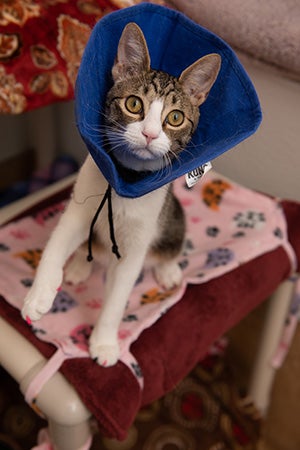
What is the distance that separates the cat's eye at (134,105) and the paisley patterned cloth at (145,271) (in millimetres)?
371

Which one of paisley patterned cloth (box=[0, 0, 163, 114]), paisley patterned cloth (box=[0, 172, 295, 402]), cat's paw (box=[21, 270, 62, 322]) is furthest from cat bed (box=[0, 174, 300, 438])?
paisley patterned cloth (box=[0, 0, 163, 114])

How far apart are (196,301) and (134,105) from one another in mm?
416

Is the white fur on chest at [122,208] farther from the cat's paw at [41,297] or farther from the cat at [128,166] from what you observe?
the cat's paw at [41,297]

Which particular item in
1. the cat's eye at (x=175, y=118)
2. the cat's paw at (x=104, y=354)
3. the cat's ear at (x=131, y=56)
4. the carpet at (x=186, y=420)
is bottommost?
the carpet at (x=186, y=420)

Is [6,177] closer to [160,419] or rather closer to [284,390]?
[160,419]

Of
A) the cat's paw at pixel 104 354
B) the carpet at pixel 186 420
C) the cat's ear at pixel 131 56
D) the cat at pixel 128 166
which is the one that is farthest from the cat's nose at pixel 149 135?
the carpet at pixel 186 420

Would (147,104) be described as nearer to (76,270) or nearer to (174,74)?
(174,74)

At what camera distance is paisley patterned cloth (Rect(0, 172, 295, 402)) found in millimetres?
785

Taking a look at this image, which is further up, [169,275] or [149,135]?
[149,135]

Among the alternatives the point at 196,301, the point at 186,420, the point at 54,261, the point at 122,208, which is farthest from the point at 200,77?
the point at 186,420

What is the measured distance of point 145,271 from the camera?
959 mm

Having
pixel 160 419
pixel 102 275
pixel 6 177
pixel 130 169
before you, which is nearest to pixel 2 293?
pixel 102 275

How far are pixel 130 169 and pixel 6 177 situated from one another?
104 centimetres

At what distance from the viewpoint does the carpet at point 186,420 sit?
114 cm
